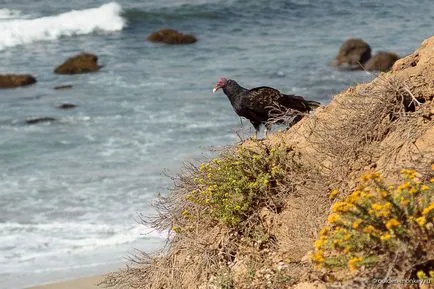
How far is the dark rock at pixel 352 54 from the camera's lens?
28922 mm

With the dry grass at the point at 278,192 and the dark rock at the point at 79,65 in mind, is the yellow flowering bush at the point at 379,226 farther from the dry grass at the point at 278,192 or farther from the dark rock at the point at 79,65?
the dark rock at the point at 79,65

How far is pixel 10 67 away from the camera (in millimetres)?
30562

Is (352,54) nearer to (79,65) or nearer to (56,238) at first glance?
(79,65)

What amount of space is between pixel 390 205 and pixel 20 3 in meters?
37.8

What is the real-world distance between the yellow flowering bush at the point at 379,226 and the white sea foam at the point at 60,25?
1198 inches

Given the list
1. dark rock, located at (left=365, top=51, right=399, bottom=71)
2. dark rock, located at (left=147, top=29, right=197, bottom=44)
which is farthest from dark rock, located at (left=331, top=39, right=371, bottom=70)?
dark rock, located at (left=147, top=29, right=197, bottom=44)

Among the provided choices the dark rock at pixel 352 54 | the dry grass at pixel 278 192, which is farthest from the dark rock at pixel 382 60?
the dry grass at pixel 278 192

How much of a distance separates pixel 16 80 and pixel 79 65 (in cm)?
261

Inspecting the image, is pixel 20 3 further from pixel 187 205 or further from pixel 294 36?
pixel 187 205

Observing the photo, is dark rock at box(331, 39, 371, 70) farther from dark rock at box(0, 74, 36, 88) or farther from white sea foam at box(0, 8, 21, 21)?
white sea foam at box(0, 8, 21, 21)

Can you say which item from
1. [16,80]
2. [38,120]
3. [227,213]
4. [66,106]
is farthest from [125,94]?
[227,213]

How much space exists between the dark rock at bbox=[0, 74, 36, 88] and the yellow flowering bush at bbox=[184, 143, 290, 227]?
2091 cm

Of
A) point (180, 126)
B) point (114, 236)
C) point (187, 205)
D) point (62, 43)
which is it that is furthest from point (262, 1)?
point (187, 205)

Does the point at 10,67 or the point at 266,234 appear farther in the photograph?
the point at 10,67
